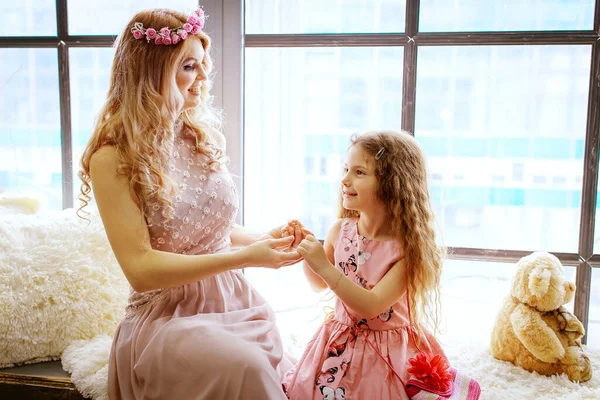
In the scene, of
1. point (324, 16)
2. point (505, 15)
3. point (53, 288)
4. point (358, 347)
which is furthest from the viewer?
point (324, 16)

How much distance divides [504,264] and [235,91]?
132 cm

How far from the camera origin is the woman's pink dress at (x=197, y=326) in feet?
4.81

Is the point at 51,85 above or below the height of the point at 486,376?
above

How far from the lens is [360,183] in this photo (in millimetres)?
1637

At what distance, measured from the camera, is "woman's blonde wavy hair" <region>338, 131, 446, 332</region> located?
162 cm

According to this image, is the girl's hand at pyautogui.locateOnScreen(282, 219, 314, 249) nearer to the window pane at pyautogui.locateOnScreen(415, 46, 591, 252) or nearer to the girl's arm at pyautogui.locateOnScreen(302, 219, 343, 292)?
the girl's arm at pyautogui.locateOnScreen(302, 219, 343, 292)

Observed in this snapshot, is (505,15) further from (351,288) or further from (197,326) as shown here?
(197,326)

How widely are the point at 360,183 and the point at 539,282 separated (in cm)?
73

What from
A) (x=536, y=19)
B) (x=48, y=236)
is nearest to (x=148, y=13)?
(x=48, y=236)

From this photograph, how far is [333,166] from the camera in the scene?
2.31 metres

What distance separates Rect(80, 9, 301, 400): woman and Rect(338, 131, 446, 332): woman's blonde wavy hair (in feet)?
1.10

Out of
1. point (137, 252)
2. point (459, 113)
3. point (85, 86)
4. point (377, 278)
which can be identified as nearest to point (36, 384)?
point (137, 252)

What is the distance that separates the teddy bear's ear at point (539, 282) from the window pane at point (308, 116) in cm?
79

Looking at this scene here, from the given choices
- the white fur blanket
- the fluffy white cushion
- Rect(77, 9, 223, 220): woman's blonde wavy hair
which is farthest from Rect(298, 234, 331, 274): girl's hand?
the fluffy white cushion
